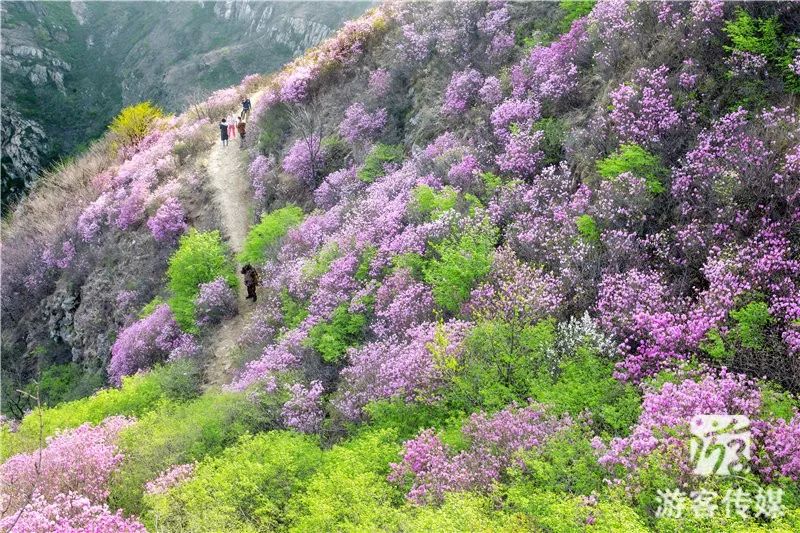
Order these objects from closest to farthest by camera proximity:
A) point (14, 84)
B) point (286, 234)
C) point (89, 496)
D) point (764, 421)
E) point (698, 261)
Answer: point (764, 421), point (698, 261), point (89, 496), point (286, 234), point (14, 84)

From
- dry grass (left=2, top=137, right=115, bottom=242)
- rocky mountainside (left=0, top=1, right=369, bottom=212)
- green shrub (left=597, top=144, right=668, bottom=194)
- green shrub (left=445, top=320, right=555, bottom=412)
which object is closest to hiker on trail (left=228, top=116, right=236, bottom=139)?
dry grass (left=2, top=137, right=115, bottom=242)

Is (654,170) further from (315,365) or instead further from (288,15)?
(288,15)

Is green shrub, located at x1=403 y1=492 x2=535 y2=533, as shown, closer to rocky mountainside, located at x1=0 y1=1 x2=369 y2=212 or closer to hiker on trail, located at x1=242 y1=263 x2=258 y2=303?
hiker on trail, located at x1=242 y1=263 x2=258 y2=303

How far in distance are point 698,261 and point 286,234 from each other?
13.5 meters

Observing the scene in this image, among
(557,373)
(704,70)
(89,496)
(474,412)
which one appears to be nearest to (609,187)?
(704,70)

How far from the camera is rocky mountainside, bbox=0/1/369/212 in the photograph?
64.1 metres

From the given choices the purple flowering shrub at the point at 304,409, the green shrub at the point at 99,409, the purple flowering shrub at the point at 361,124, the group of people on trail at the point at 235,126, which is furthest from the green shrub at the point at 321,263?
the group of people on trail at the point at 235,126

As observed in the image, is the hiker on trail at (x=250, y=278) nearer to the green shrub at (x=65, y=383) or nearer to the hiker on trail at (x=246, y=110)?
the green shrub at (x=65, y=383)

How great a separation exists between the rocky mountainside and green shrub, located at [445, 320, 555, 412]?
5912cm

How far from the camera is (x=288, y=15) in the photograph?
71.5 metres

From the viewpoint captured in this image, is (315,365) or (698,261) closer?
(698,261)

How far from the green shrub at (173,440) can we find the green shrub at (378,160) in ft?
29.5

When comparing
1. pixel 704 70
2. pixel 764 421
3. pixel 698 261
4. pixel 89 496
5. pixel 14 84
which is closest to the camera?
pixel 764 421

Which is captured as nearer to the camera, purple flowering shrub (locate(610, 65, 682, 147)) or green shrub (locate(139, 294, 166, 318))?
purple flowering shrub (locate(610, 65, 682, 147))
